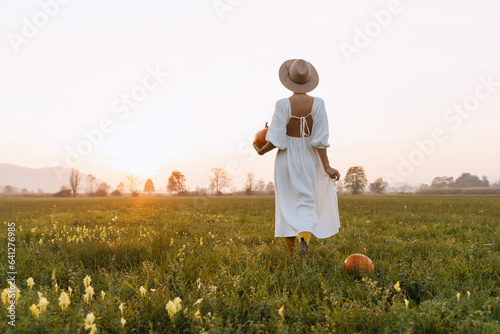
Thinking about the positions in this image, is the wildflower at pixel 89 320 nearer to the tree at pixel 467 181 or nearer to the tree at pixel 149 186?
the tree at pixel 149 186

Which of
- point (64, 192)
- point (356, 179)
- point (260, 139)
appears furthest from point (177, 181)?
point (260, 139)

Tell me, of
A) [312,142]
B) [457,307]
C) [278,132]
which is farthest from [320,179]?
[457,307]

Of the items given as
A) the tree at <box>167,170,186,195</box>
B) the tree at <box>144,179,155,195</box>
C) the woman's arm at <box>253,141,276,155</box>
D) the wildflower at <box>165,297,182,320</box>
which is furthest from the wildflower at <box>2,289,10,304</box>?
the tree at <box>144,179,155,195</box>

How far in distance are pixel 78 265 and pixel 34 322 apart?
2.33 m

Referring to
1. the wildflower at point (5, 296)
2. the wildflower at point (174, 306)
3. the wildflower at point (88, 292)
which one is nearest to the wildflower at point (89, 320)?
the wildflower at point (88, 292)

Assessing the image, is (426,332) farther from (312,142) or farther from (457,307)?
(312,142)

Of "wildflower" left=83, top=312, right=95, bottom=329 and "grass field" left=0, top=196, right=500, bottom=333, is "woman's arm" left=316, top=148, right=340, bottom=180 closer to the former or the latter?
"grass field" left=0, top=196, right=500, bottom=333

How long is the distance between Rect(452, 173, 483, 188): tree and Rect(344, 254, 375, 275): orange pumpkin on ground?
160m

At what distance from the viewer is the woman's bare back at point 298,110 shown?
213 inches

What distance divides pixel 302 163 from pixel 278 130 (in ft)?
2.10

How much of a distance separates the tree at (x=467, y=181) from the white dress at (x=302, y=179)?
160 metres

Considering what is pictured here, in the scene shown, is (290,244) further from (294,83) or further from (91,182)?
(91,182)

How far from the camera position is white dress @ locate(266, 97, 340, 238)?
17.3 feet

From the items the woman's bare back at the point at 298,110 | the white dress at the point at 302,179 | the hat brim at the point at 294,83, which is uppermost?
the hat brim at the point at 294,83
